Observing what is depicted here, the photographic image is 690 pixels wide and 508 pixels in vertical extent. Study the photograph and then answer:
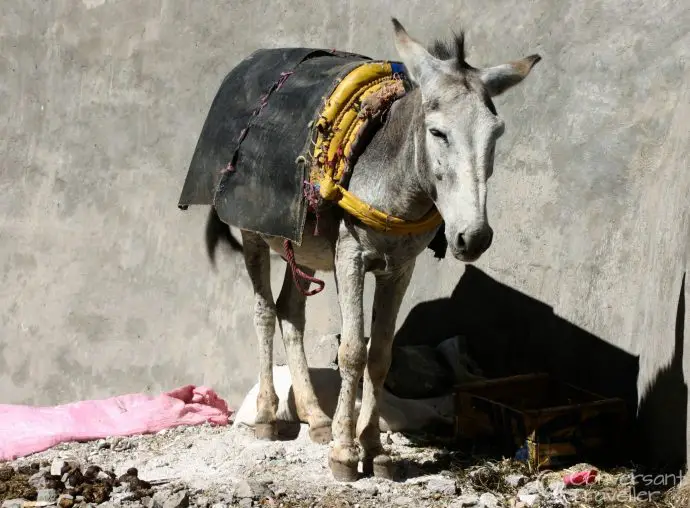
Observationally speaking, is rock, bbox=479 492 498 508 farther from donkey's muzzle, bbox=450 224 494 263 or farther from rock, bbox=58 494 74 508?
rock, bbox=58 494 74 508

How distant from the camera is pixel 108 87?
239 inches

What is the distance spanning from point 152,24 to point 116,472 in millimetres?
2880

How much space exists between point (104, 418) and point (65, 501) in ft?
4.37

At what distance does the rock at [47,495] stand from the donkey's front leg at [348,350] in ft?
3.90

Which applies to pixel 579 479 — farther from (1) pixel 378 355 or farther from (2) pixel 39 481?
(2) pixel 39 481

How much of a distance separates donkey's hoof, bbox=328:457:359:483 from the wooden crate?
711mm

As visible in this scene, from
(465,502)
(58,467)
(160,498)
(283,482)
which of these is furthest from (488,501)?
(58,467)

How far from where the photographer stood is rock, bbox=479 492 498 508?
3898 mm

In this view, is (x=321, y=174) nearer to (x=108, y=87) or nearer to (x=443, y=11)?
(x=443, y=11)

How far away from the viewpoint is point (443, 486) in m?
4.08

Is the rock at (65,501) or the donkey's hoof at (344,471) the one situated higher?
the donkey's hoof at (344,471)

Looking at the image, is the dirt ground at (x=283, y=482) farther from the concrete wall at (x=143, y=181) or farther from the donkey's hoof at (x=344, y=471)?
the concrete wall at (x=143, y=181)

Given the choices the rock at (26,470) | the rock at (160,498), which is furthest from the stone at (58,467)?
the rock at (160,498)

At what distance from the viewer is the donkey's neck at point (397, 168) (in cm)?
384
